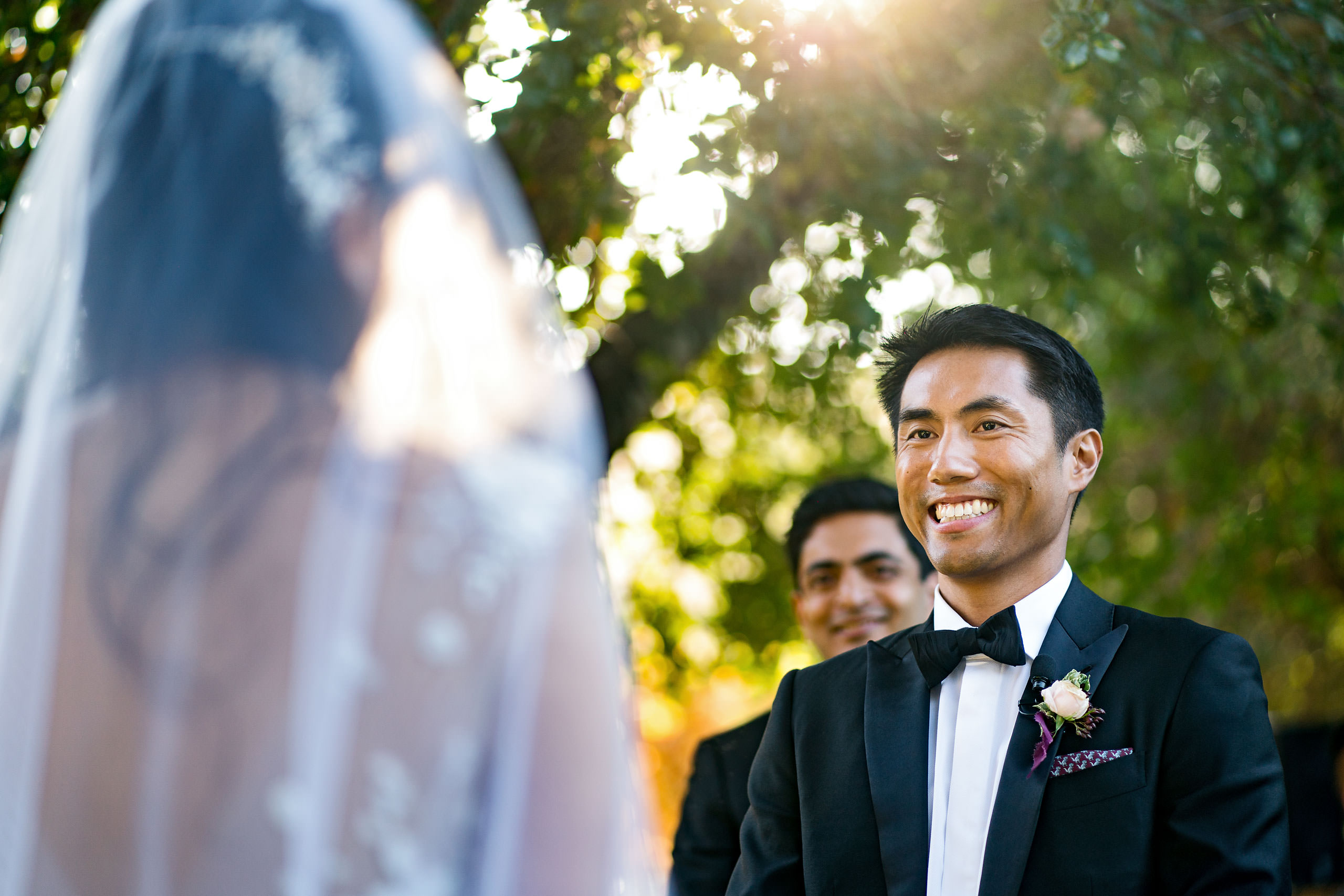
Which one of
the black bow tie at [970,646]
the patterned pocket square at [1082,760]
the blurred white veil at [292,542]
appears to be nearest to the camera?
the blurred white veil at [292,542]

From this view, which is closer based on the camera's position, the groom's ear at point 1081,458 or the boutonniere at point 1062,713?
the boutonniere at point 1062,713

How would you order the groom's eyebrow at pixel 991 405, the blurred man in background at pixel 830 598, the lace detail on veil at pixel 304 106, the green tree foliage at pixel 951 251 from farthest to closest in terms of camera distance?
the green tree foliage at pixel 951 251
the blurred man in background at pixel 830 598
the groom's eyebrow at pixel 991 405
the lace detail on veil at pixel 304 106

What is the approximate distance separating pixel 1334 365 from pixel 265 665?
24.9 feet

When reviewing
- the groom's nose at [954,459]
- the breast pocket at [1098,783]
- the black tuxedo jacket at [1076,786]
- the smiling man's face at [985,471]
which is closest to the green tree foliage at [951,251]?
the smiling man's face at [985,471]

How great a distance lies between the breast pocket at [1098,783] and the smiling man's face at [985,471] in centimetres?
46

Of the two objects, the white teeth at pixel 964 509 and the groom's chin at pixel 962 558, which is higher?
the white teeth at pixel 964 509

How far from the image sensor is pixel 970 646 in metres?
2.46

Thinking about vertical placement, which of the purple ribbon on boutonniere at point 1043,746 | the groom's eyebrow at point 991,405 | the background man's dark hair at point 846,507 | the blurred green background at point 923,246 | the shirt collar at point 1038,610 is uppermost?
the blurred green background at point 923,246

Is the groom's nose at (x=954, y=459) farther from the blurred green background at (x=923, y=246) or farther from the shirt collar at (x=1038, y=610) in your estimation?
the blurred green background at (x=923, y=246)

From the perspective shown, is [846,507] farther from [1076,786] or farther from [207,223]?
[207,223]

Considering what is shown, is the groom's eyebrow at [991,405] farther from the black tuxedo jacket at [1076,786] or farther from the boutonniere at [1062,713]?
the boutonniere at [1062,713]

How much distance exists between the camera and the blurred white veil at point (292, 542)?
62.2 inches

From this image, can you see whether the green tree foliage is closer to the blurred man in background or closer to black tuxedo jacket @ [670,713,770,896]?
the blurred man in background

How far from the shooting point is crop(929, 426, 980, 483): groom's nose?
8.24ft
